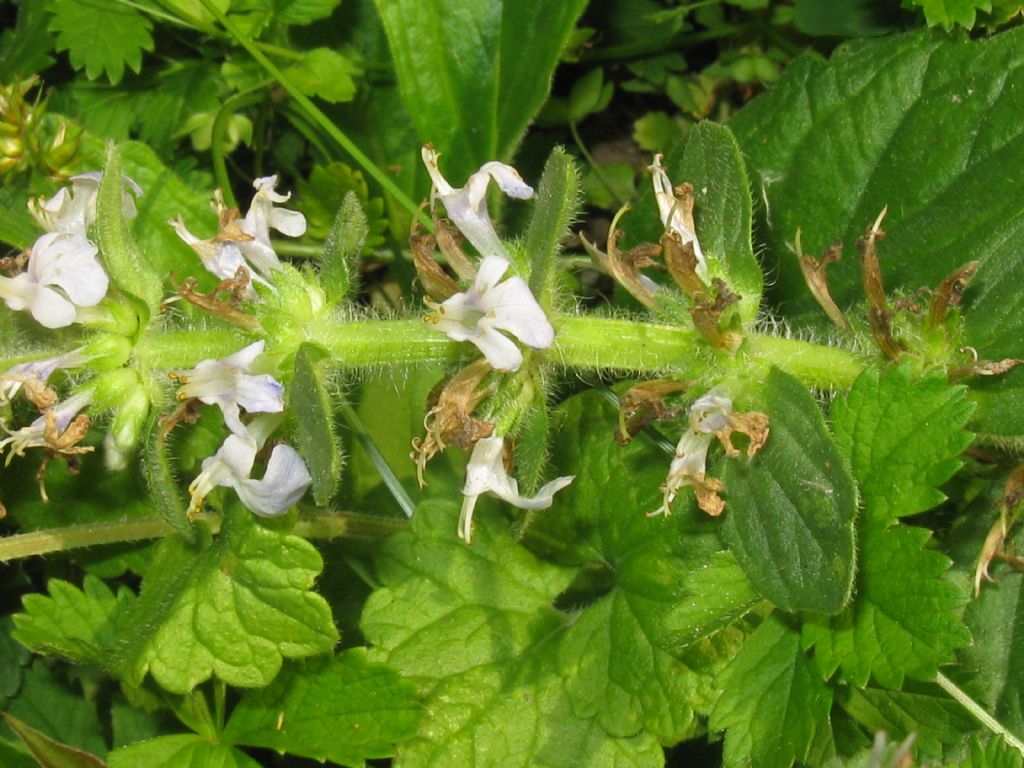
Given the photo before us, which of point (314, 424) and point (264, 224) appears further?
point (264, 224)

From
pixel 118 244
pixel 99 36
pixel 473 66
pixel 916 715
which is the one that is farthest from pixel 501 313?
pixel 99 36

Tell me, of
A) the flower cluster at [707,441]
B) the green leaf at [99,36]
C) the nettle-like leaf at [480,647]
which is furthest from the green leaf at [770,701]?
the green leaf at [99,36]

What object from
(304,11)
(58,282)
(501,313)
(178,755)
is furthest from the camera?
(304,11)

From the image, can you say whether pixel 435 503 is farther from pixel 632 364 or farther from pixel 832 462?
pixel 832 462

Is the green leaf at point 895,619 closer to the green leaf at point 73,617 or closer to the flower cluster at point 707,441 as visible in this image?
the flower cluster at point 707,441

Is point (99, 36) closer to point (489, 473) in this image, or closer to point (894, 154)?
point (489, 473)

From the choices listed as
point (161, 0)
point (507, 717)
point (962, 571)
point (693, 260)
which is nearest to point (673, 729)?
point (507, 717)
